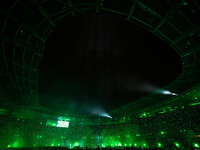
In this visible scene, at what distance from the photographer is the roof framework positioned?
436 cm

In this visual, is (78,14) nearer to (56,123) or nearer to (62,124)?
(56,123)

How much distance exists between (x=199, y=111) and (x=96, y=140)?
103 ft

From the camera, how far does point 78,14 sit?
4.91 m

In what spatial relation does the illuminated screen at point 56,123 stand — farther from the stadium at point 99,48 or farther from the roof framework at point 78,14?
the roof framework at point 78,14

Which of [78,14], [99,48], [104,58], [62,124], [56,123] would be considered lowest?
[62,124]

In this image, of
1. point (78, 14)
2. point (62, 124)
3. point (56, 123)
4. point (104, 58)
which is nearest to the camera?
point (78, 14)

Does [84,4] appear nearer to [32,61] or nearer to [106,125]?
[32,61]

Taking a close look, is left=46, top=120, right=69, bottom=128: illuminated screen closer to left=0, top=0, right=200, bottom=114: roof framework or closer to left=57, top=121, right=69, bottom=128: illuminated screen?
left=57, top=121, right=69, bottom=128: illuminated screen

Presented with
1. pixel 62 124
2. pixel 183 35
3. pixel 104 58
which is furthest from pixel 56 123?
pixel 183 35

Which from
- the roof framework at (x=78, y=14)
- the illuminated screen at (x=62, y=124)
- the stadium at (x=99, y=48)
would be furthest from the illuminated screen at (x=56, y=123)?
the roof framework at (x=78, y=14)

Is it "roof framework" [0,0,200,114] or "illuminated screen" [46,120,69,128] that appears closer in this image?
"roof framework" [0,0,200,114]

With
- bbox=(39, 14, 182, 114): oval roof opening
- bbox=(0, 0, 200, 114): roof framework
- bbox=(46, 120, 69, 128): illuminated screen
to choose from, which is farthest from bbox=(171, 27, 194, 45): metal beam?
bbox=(46, 120, 69, 128): illuminated screen

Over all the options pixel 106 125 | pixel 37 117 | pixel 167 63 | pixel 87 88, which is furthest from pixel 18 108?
pixel 106 125

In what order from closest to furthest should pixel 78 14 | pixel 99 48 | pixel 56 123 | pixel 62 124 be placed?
1. pixel 78 14
2. pixel 99 48
3. pixel 56 123
4. pixel 62 124
